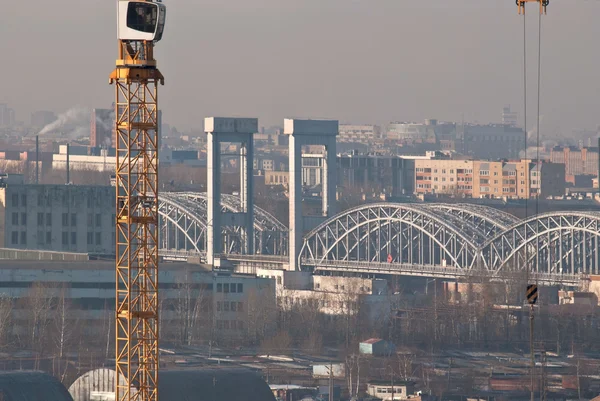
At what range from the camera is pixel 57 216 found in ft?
285

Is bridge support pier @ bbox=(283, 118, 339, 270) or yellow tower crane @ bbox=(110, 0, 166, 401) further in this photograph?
bridge support pier @ bbox=(283, 118, 339, 270)

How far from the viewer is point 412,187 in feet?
614

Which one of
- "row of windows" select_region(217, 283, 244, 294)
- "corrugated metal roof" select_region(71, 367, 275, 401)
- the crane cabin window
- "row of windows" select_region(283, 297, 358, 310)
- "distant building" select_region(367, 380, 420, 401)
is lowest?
"distant building" select_region(367, 380, 420, 401)

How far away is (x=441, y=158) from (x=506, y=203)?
54.9 metres

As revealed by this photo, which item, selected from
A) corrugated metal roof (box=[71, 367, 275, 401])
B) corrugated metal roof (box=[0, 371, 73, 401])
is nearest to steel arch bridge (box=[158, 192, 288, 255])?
corrugated metal roof (box=[71, 367, 275, 401])

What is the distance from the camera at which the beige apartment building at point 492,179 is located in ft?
543

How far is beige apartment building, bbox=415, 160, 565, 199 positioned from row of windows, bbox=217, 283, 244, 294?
259 feet

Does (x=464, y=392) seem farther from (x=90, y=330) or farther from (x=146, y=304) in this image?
(x=146, y=304)

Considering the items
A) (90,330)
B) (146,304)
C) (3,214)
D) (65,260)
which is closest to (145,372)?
(146,304)

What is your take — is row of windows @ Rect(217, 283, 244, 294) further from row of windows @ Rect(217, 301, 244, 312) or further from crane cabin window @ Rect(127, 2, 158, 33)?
crane cabin window @ Rect(127, 2, 158, 33)

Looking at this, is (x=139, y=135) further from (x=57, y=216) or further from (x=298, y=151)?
(x=298, y=151)

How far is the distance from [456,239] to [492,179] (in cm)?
7048

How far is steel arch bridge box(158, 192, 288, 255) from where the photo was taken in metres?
110

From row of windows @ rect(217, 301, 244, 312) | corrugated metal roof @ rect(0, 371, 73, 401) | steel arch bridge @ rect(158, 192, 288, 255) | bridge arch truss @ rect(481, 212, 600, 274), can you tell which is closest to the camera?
corrugated metal roof @ rect(0, 371, 73, 401)
